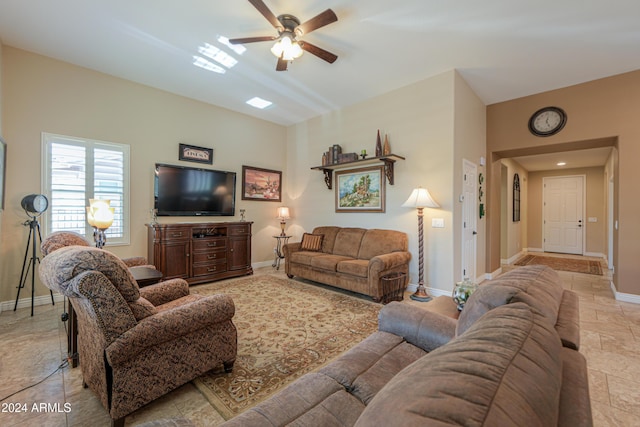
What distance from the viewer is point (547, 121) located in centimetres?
435

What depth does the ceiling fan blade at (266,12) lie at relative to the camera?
2250 mm

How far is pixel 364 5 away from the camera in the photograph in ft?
8.52

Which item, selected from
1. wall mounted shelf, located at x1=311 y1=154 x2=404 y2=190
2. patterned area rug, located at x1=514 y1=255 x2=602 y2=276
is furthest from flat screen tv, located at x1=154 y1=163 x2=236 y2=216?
patterned area rug, located at x1=514 y1=255 x2=602 y2=276

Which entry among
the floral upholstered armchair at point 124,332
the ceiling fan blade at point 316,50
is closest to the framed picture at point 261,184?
the ceiling fan blade at point 316,50

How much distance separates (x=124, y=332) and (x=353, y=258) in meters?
3.33

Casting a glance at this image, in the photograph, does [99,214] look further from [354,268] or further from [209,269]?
[354,268]

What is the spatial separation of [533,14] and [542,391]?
362 cm

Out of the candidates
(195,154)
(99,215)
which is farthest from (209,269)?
(99,215)

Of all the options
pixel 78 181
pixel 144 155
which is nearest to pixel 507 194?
pixel 144 155

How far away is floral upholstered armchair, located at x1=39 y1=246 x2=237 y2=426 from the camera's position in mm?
1395

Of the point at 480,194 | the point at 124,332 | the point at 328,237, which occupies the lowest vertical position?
the point at 124,332

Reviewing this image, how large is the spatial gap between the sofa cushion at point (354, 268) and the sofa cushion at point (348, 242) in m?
0.57

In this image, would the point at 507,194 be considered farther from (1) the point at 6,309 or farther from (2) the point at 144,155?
(1) the point at 6,309

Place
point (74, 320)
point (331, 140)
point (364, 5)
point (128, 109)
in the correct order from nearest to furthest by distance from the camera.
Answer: point (74, 320), point (364, 5), point (128, 109), point (331, 140)
